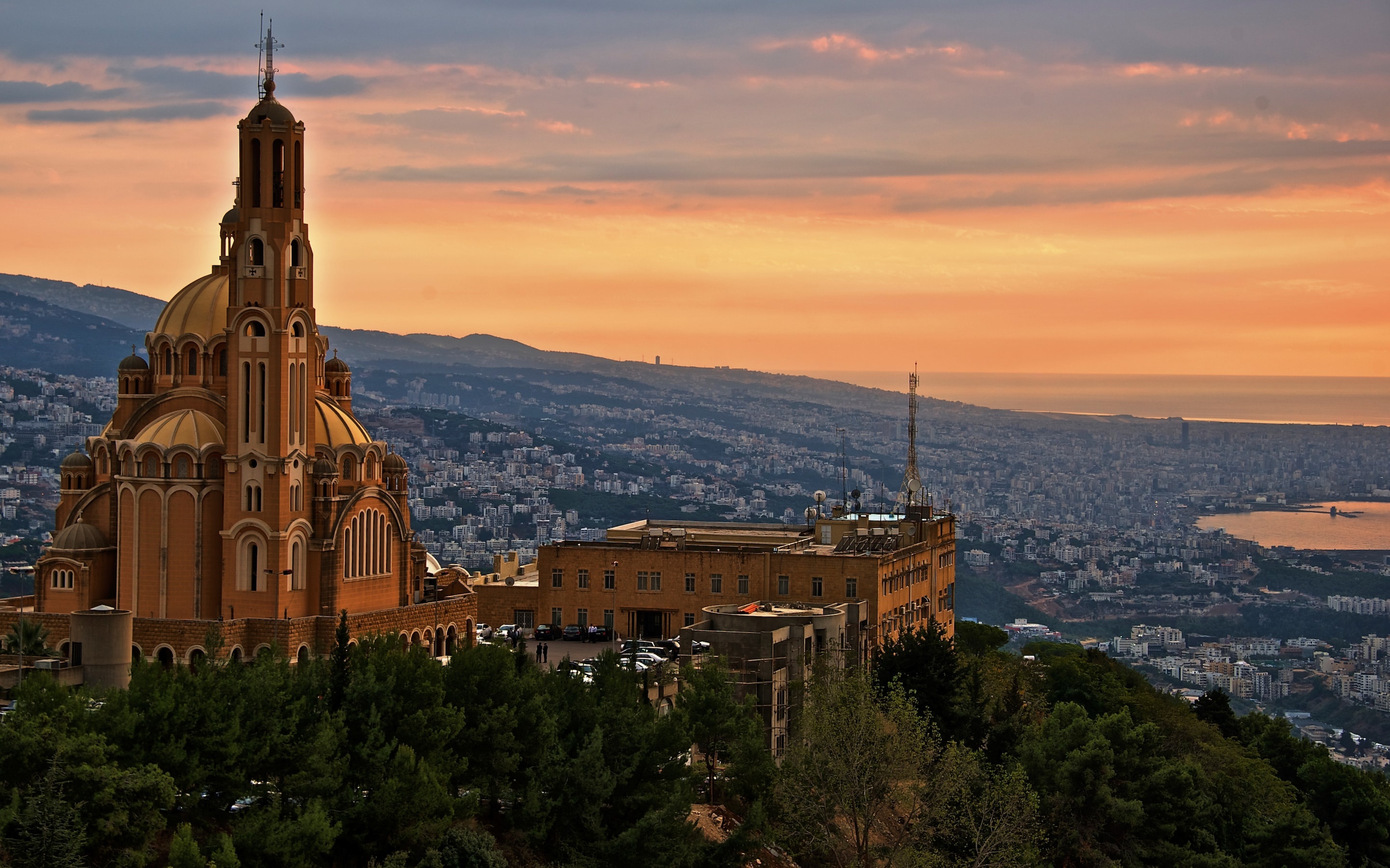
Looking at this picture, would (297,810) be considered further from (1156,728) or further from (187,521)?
(1156,728)

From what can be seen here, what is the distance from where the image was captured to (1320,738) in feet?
607

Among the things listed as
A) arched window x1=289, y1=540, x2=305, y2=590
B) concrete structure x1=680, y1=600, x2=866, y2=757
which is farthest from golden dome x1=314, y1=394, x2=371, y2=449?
concrete structure x1=680, y1=600, x2=866, y2=757

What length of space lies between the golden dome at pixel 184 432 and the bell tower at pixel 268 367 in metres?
0.73

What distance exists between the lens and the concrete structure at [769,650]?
6981 cm

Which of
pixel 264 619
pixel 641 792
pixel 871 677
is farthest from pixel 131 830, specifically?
pixel 871 677

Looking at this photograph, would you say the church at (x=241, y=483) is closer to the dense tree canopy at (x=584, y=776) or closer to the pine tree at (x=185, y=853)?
the dense tree canopy at (x=584, y=776)

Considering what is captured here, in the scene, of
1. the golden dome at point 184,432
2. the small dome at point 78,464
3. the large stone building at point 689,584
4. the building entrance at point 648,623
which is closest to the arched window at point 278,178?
the golden dome at point 184,432

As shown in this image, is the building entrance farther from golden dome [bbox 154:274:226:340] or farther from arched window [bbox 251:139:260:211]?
arched window [bbox 251:139:260:211]

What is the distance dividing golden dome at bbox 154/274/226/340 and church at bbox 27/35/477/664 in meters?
0.08

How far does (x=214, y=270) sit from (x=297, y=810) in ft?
112

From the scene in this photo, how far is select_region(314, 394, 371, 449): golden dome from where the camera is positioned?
76.2 m

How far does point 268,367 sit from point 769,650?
20299 millimetres

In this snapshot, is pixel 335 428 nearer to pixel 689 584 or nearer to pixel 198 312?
pixel 198 312

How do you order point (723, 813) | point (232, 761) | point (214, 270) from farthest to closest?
1. point (214, 270)
2. point (723, 813)
3. point (232, 761)
